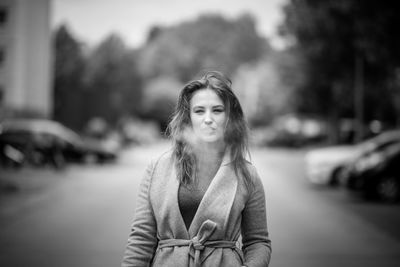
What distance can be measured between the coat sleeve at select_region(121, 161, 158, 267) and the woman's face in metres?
0.34

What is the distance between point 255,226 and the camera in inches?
92.7

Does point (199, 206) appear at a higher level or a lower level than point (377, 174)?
lower

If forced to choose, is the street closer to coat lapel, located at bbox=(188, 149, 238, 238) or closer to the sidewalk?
the sidewalk

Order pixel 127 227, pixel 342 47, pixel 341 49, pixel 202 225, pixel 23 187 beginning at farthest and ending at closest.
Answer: pixel 341 49, pixel 342 47, pixel 23 187, pixel 127 227, pixel 202 225

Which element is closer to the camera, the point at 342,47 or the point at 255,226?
the point at 255,226

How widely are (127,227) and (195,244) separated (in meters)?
7.35

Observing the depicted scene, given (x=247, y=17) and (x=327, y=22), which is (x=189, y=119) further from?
(x=247, y=17)

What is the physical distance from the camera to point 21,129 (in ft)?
72.1

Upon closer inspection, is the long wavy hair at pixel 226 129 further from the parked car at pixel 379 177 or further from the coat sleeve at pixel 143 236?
the parked car at pixel 379 177

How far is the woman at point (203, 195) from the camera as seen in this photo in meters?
2.22

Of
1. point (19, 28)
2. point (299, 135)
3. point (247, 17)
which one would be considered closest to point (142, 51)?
point (247, 17)

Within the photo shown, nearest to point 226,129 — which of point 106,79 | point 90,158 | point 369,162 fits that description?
point 369,162

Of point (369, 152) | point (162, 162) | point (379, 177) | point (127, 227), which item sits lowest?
point (127, 227)

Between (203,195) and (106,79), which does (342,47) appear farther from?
(203,195)
